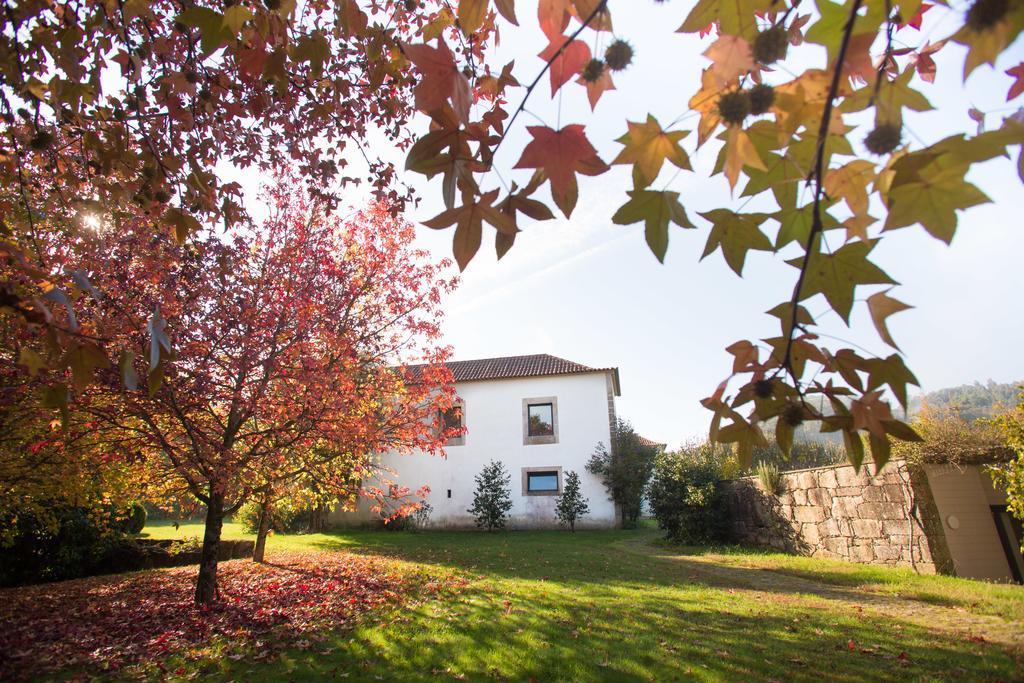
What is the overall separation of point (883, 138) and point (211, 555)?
7.69 m

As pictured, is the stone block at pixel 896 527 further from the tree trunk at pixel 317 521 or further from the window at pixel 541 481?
the tree trunk at pixel 317 521

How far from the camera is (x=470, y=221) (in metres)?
1.00

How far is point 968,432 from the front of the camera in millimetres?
7270

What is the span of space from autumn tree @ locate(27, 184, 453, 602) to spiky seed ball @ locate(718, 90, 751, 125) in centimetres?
483

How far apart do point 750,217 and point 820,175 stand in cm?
17

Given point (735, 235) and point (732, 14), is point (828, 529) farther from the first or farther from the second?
point (732, 14)

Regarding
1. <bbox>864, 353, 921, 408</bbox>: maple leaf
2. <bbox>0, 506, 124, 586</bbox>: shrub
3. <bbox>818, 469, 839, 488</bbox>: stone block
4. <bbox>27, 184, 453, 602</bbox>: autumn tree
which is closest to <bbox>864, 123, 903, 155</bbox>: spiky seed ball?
<bbox>864, 353, 921, 408</bbox>: maple leaf

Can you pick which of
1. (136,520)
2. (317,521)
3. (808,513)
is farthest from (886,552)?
(317,521)

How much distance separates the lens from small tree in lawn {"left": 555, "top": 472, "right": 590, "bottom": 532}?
16531mm

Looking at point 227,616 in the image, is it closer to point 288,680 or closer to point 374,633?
point 374,633

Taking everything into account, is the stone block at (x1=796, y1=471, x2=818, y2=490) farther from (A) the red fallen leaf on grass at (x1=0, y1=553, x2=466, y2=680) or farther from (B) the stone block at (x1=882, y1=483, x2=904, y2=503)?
(A) the red fallen leaf on grass at (x1=0, y1=553, x2=466, y2=680)

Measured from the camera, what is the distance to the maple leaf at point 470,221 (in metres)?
0.98

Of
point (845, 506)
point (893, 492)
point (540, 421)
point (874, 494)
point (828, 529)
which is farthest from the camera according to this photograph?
point (540, 421)

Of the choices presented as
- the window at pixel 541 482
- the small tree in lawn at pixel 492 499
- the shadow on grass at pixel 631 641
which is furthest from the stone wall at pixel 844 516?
the small tree in lawn at pixel 492 499
